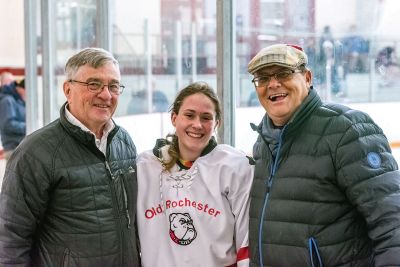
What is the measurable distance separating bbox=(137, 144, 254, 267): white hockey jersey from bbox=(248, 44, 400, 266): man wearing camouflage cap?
0.11 meters

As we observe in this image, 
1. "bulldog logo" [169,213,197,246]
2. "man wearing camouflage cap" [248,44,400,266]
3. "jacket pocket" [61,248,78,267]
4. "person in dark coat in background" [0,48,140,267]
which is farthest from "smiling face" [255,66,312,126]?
"jacket pocket" [61,248,78,267]

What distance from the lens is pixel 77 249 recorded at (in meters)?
1.89

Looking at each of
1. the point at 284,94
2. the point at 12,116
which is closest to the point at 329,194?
the point at 284,94

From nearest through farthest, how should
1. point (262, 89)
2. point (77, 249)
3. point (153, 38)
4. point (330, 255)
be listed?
point (330, 255)
point (262, 89)
point (77, 249)
point (153, 38)

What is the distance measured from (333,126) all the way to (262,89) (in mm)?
242

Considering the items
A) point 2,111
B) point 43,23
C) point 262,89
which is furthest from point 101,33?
point 262,89

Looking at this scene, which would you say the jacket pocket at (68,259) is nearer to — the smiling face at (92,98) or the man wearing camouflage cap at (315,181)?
the smiling face at (92,98)

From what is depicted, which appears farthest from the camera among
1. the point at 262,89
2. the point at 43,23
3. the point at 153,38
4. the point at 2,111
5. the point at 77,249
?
the point at 2,111

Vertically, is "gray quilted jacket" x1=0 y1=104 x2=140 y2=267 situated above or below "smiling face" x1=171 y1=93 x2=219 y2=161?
below

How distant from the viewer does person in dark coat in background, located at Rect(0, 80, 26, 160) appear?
511 cm

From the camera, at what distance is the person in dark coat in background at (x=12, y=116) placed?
511cm

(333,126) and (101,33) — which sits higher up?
(101,33)

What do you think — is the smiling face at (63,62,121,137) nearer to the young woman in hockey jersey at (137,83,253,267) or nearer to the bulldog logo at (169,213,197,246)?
the young woman in hockey jersey at (137,83,253,267)

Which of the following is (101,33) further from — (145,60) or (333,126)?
(333,126)
